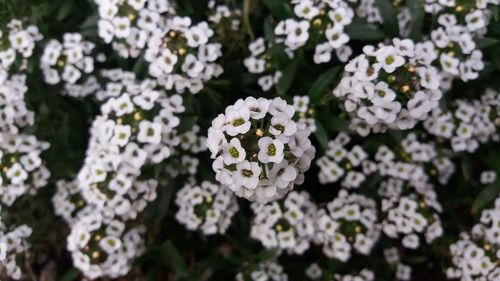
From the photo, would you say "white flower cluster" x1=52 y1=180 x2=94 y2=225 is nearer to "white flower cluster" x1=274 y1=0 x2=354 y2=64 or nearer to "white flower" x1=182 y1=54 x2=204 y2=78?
"white flower" x1=182 y1=54 x2=204 y2=78

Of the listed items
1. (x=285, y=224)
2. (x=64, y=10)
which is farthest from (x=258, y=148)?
(x=64, y=10)

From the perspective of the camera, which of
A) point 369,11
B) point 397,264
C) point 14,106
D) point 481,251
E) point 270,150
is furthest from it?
point 397,264

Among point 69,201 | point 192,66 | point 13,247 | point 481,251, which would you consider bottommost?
point 69,201

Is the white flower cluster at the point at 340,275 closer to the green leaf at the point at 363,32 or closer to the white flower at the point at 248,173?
the green leaf at the point at 363,32

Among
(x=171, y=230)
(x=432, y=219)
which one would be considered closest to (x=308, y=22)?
(x=432, y=219)

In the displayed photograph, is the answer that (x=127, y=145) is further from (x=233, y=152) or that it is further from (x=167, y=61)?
(x=233, y=152)

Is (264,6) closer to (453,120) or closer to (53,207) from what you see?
(453,120)
